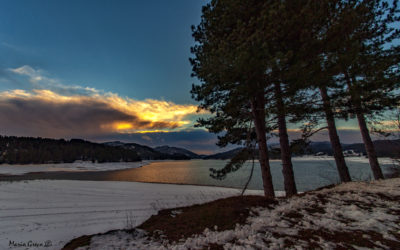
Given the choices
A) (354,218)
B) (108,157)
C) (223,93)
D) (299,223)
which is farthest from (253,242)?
(108,157)

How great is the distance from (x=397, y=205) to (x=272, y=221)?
4110 mm

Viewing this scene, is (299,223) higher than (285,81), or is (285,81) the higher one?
(285,81)

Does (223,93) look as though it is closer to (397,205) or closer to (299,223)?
(299,223)

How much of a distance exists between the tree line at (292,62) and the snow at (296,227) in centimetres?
275

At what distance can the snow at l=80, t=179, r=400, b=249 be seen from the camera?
326 cm

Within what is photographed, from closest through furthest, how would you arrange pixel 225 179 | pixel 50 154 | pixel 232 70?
pixel 232 70 → pixel 225 179 → pixel 50 154

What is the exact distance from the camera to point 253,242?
3.24 metres

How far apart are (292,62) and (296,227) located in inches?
206

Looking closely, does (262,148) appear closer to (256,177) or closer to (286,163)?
(286,163)

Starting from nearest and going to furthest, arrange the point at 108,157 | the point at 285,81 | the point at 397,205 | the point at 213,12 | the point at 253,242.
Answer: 1. the point at 253,242
2. the point at 397,205
3. the point at 285,81
4. the point at 213,12
5. the point at 108,157

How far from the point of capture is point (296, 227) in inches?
151

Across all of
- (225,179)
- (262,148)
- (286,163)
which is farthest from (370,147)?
(225,179)

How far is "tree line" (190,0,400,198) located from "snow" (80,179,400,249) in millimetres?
2746

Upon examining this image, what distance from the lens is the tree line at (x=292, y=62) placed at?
575 centimetres
